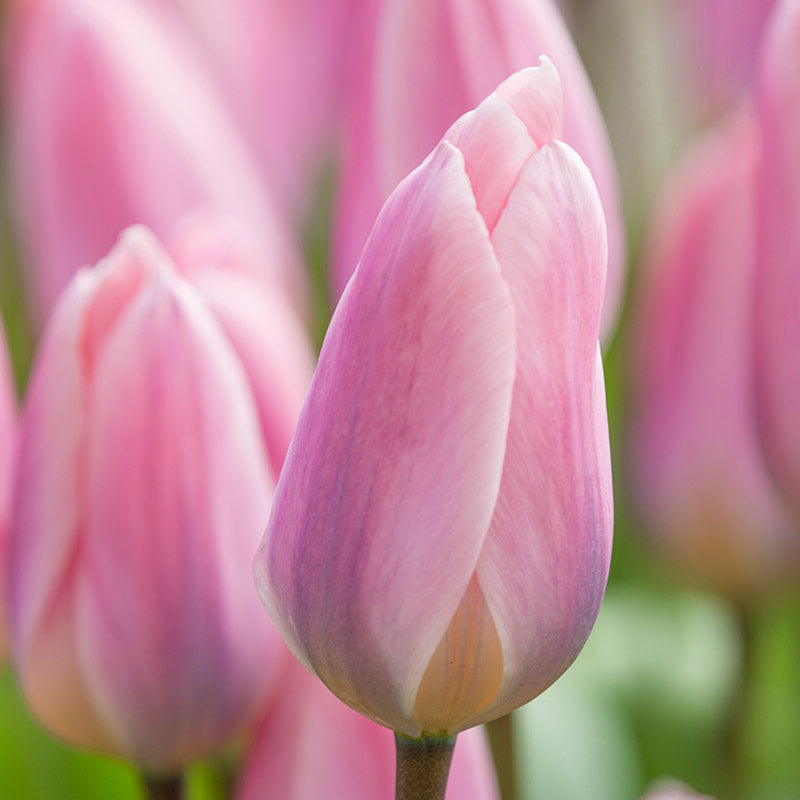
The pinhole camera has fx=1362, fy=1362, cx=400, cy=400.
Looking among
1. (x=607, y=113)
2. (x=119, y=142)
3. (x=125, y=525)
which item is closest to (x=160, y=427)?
(x=125, y=525)

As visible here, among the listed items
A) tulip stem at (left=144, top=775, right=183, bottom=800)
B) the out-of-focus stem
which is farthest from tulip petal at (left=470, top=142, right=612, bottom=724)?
the out-of-focus stem

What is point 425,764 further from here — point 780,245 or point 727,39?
point 727,39

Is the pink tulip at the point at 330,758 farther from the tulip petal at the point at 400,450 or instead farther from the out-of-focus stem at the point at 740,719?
the out-of-focus stem at the point at 740,719

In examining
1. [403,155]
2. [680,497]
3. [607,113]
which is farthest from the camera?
[607,113]

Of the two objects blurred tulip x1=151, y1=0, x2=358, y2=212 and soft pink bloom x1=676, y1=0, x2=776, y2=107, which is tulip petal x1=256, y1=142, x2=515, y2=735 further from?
soft pink bloom x1=676, y1=0, x2=776, y2=107

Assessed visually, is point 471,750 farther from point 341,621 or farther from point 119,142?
point 119,142

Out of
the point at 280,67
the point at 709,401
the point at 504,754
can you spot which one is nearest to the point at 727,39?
the point at 280,67

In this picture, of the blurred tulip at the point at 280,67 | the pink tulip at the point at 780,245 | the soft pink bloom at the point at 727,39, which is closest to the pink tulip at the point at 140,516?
the pink tulip at the point at 780,245
